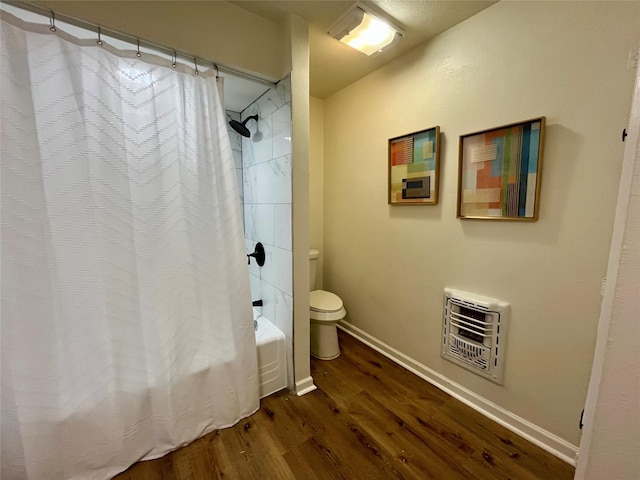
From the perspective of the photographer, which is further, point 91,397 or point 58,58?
point 91,397

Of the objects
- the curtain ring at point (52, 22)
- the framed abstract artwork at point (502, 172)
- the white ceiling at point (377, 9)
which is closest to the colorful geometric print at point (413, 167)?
the framed abstract artwork at point (502, 172)

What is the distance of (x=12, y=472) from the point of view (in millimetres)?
1014

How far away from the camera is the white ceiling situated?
138cm

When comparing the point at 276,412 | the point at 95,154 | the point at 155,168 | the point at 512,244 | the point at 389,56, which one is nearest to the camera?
the point at 95,154

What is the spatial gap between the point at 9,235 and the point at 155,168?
1.77ft

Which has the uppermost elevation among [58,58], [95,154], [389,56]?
[389,56]

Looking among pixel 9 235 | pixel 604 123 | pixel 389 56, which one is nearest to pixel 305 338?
pixel 9 235

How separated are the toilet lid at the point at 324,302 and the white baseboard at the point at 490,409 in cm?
48

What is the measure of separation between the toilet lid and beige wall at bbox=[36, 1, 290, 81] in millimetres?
1590

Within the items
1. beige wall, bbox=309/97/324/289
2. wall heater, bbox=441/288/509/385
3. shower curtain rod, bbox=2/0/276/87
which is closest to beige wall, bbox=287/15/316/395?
shower curtain rod, bbox=2/0/276/87

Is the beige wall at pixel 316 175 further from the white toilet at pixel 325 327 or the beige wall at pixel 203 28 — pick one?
the beige wall at pixel 203 28

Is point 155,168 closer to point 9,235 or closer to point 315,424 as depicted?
point 9,235

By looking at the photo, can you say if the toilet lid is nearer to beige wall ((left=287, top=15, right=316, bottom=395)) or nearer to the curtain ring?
beige wall ((left=287, top=15, right=316, bottom=395))

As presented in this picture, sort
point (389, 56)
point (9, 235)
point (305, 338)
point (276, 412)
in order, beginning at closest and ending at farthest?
point (9, 235) < point (276, 412) < point (305, 338) < point (389, 56)
